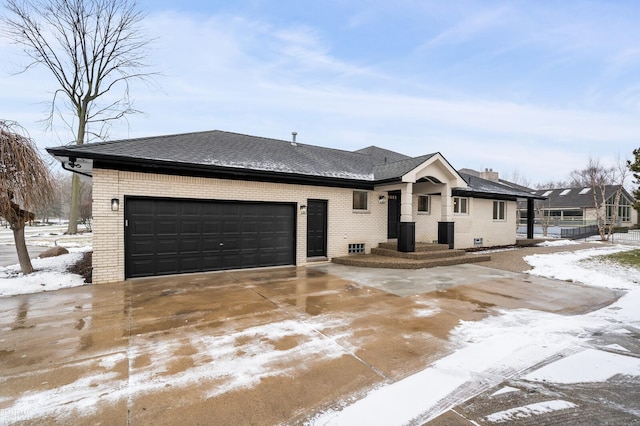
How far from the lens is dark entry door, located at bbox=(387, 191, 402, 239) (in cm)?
1289

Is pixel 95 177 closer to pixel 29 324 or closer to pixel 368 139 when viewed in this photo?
pixel 29 324

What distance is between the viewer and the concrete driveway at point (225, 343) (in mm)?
2662

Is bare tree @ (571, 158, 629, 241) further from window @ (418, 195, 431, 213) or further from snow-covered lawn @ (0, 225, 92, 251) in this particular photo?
snow-covered lawn @ (0, 225, 92, 251)

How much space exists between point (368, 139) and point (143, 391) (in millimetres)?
77649

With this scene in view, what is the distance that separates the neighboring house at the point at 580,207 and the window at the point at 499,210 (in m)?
21.6

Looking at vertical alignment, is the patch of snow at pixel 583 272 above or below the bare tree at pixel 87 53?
below

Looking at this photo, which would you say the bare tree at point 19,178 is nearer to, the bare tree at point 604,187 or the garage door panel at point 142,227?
the garage door panel at point 142,227

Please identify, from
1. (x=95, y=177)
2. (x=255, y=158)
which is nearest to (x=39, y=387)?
(x=95, y=177)

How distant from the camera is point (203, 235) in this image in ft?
29.8

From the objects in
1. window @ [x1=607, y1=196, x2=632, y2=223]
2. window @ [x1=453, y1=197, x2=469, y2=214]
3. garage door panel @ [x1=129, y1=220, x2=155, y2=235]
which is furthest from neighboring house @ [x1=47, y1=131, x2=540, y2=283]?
window @ [x1=607, y1=196, x2=632, y2=223]

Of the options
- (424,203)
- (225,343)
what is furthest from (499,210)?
(225,343)

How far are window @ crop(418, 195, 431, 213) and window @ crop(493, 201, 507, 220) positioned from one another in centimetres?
544

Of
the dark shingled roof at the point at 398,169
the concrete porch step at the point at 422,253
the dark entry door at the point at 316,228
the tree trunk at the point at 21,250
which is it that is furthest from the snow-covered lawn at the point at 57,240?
the dark shingled roof at the point at 398,169

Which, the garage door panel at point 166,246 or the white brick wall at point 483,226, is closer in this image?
the garage door panel at point 166,246
